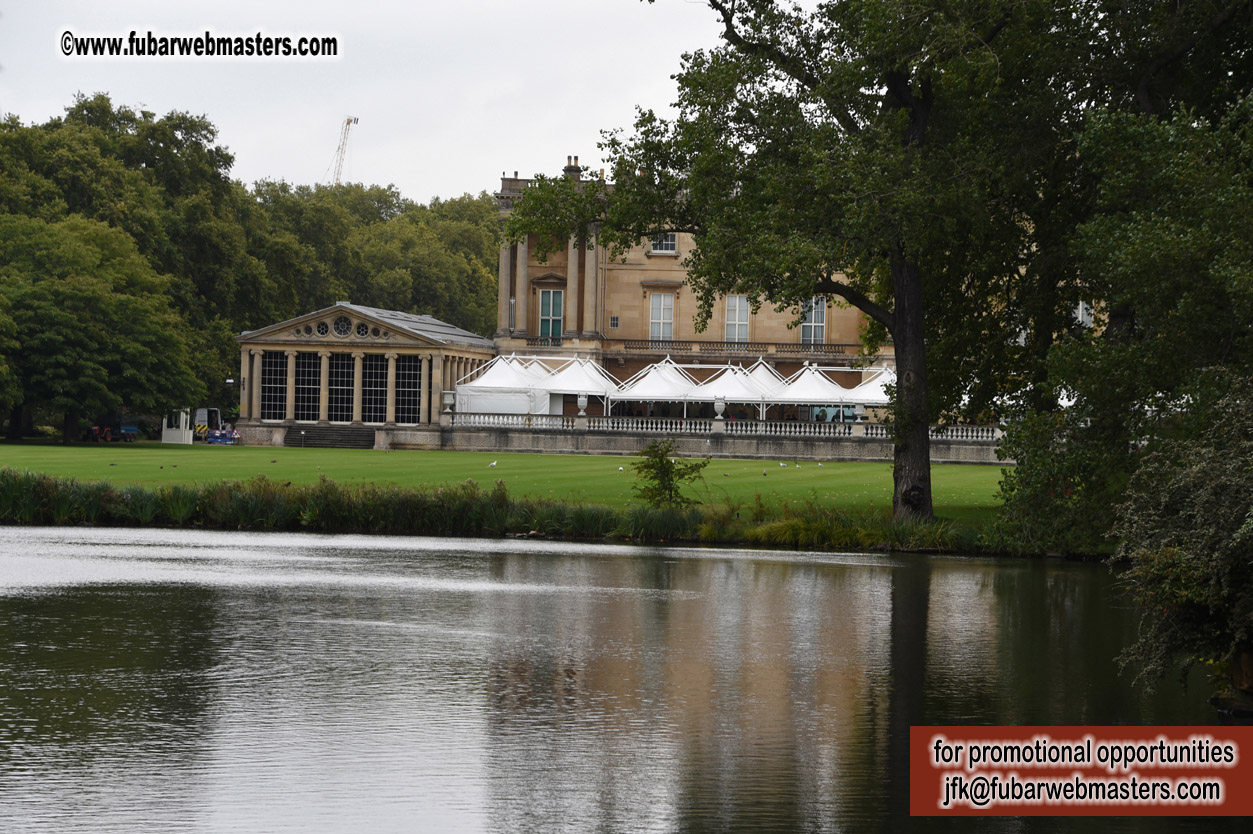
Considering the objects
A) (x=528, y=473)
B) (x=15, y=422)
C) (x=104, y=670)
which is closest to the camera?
(x=104, y=670)

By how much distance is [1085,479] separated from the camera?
21.1 m

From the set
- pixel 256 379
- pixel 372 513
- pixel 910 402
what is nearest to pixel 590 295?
pixel 256 379

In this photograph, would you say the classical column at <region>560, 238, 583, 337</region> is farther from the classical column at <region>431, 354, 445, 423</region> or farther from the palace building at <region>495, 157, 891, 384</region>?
the classical column at <region>431, 354, 445, 423</region>

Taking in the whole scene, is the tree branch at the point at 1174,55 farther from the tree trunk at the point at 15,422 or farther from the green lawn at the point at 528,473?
the tree trunk at the point at 15,422

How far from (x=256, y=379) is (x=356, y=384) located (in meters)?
5.02

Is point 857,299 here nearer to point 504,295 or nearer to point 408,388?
point 408,388

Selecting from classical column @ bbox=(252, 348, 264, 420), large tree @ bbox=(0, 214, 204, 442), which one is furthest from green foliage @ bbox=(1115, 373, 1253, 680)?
classical column @ bbox=(252, 348, 264, 420)

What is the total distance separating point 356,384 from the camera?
69.0 m

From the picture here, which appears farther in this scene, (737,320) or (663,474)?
(737,320)

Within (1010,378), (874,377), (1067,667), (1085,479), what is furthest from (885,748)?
(874,377)

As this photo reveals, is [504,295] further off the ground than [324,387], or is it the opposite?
[504,295]

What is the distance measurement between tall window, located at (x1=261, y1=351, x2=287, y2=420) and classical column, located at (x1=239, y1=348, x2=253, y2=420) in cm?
67

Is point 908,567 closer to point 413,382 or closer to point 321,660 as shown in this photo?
point 321,660

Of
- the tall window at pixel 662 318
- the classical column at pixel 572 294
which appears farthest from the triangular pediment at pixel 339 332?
the tall window at pixel 662 318
